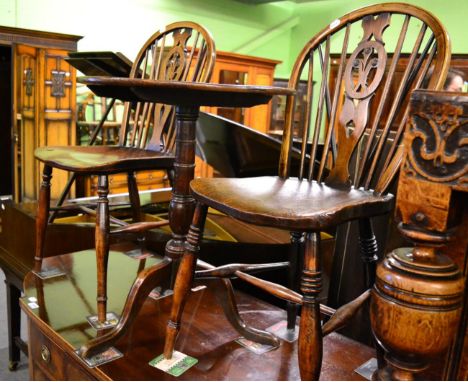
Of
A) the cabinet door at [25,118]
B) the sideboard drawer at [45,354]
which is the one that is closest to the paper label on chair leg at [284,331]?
the sideboard drawer at [45,354]

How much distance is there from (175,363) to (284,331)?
1.33 ft

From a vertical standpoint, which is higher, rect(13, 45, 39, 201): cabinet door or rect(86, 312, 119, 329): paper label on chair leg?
rect(13, 45, 39, 201): cabinet door

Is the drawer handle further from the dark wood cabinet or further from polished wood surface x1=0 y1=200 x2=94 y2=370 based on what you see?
the dark wood cabinet

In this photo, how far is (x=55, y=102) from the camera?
174 inches

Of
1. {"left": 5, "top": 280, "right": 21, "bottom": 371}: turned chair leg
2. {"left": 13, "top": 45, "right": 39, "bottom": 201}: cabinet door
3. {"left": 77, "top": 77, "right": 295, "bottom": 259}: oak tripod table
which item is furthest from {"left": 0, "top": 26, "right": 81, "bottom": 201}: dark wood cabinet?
{"left": 77, "top": 77, "right": 295, "bottom": 259}: oak tripod table

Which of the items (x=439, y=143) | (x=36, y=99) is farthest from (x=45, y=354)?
(x=36, y=99)

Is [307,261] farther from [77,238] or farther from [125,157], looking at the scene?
[77,238]

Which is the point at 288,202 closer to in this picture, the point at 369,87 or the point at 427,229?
the point at 427,229

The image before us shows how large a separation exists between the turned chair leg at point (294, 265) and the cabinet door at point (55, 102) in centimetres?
337

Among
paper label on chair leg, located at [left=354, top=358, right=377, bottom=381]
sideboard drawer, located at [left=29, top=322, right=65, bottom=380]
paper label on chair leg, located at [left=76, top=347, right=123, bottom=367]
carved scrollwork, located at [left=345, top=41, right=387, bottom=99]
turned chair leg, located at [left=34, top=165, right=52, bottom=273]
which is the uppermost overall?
carved scrollwork, located at [left=345, top=41, right=387, bottom=99]

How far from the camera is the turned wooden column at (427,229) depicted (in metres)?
0.72

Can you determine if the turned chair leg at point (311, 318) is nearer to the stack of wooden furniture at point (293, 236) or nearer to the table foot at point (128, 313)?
the stack of wooden furniture at point (293, 236)

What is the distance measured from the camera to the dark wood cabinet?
4.28 meters

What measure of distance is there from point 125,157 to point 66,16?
4.46m
